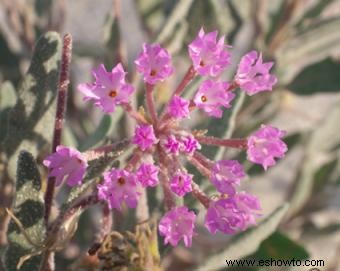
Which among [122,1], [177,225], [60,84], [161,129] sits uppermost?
[122,1]

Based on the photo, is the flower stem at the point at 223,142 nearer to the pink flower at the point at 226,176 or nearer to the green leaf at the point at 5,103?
the pink flower at the point at 226,176

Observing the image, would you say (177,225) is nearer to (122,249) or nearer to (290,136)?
(122,249)

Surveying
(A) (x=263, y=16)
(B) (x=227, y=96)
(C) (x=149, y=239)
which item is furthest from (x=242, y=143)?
(A) (x=263, y=16)

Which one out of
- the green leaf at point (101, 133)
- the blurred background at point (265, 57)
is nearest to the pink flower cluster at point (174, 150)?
the green leaf at point (101, 133)

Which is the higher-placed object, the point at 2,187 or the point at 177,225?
the point at 2,187

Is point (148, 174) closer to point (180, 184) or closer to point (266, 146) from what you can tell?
point (180, 184)

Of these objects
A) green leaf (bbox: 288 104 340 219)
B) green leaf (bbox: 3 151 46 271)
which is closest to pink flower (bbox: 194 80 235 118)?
green leaf (bbox: 3 151 46 271)
